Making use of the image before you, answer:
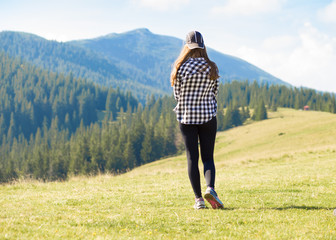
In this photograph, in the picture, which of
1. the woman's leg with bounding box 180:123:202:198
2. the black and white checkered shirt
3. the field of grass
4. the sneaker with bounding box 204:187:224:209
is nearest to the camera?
the field of grass

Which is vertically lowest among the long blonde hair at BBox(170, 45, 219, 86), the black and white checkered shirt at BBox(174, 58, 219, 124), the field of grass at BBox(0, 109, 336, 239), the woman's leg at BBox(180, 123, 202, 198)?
the field of grass at BBox(0, 109, 336, 239)

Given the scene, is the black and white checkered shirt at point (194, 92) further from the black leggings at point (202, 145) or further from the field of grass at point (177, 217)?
the field of grass at point (177, 217)

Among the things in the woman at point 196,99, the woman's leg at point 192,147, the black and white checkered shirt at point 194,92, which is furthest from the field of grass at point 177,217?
the black and white checkered shirt at point 194,92

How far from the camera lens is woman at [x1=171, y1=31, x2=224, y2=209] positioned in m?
6.62

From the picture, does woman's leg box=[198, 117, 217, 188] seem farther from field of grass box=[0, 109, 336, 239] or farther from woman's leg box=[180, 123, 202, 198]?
field of grass box=[0, 109, 336, 239]

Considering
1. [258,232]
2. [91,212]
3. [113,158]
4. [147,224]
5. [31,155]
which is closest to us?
[258,232]

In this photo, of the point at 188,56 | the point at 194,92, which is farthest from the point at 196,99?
the point at 188,56

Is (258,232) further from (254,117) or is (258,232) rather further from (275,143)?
(254,117)

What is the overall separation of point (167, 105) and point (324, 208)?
18739cm

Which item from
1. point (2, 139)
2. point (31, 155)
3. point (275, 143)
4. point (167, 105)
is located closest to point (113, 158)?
point (31, 155)

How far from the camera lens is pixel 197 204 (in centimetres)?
680

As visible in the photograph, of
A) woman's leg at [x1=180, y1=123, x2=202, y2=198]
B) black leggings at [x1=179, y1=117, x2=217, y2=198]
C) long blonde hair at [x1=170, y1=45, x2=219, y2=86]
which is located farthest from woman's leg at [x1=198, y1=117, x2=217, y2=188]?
long blonde hair at [x1=170, y1=45, x2=219, y2=86]

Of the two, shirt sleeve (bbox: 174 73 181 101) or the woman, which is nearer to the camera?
the woman

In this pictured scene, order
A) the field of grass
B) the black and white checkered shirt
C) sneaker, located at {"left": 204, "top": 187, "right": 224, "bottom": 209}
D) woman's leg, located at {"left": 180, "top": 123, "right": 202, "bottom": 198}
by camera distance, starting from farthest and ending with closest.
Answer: woman's leg, located at {"left": 180, "top": 123, "right": 202, "bottom": 198}, the black and white checkered shirt, sneaker, located at {"left": 204, "top": 187, "right": 224, "bottom": 209}, the field of grass
